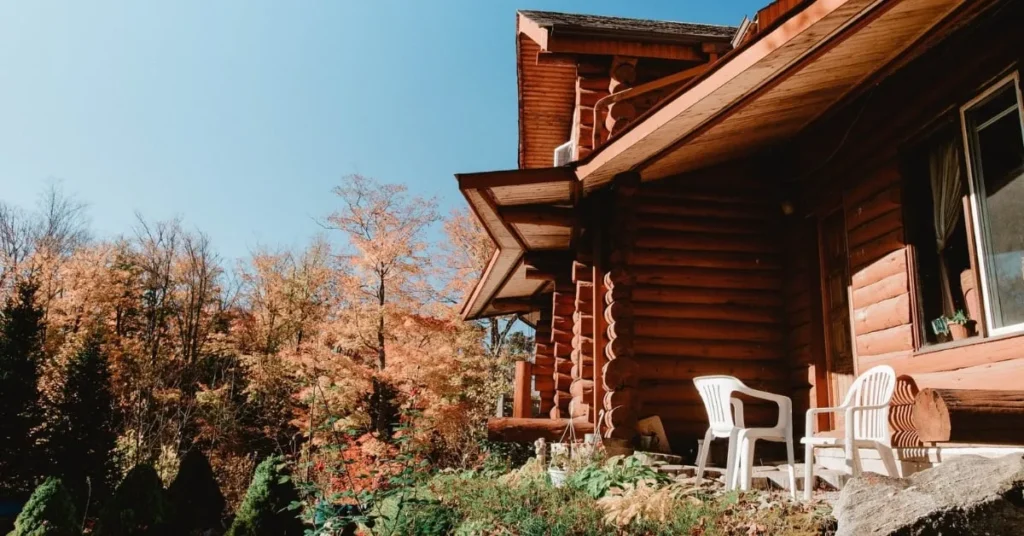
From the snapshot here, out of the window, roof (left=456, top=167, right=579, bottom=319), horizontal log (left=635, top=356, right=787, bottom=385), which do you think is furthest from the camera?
horizontal log (left=635, top=356, right=787, bottom=385)

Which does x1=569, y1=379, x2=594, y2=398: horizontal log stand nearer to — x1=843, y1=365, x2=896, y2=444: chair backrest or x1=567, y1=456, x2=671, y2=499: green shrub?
x1=567, y1=456, x2=671, y2=499: green shrub

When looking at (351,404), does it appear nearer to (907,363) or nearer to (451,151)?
(907,363)

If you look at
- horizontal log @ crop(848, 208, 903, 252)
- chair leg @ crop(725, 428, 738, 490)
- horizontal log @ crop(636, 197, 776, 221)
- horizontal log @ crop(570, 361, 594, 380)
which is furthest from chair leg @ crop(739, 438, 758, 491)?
horizontal log @ crop(570, 361, 594, 380)

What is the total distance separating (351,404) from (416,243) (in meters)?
5.44

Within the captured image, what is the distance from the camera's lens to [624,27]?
9.67 meters

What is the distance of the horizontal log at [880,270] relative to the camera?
514cm

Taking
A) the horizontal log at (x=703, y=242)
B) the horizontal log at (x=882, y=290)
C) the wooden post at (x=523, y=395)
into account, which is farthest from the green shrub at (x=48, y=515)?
the horizontal log at (x=882, y=290)

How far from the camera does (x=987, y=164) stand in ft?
14.4

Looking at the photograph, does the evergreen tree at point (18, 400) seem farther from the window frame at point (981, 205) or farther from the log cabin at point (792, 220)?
the window frame at point (981, 205)

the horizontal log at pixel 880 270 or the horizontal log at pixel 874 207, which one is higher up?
the horizontal log at pixel 874 207

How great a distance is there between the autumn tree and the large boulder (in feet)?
49.4

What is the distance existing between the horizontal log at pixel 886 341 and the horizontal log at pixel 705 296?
4.83ft

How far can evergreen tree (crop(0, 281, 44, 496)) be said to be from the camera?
11758mm

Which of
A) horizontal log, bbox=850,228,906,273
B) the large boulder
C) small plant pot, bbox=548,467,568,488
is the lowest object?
small plant pot, bbox=548,467,568,488
